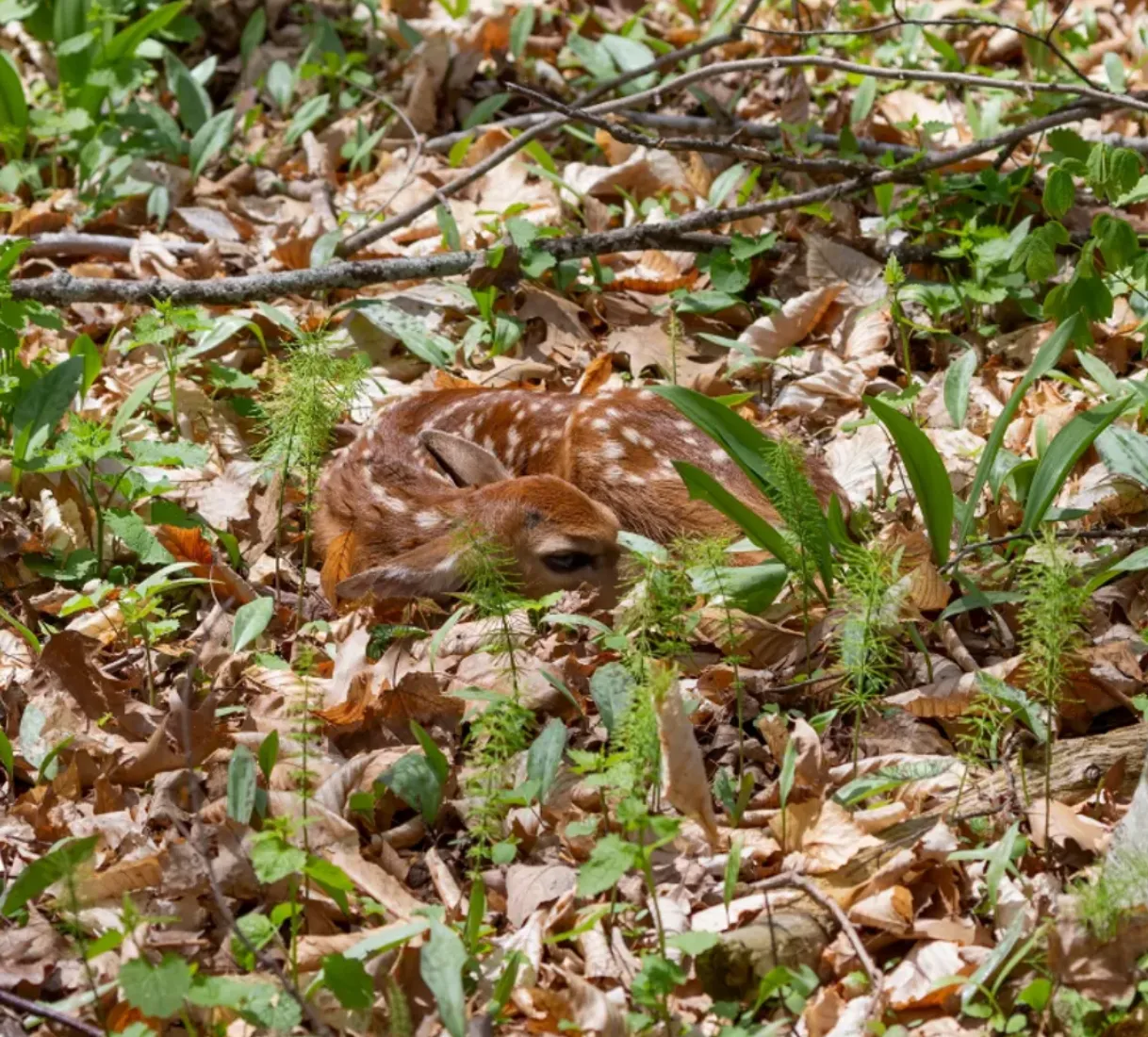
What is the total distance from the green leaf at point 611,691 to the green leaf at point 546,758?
125 mm

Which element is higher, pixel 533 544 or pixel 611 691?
pixel 611 691

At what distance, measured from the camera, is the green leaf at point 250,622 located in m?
4.30

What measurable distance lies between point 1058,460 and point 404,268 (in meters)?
3.06

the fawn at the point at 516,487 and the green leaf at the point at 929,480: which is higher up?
the green leaf at the point at 929,480

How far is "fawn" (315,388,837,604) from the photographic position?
483 centimetres

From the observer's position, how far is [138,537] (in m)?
4.73

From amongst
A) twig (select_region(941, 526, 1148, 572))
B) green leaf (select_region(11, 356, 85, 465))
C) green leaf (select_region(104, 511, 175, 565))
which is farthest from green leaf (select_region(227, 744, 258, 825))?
twig (select_region(941, 526, 1148, 572))

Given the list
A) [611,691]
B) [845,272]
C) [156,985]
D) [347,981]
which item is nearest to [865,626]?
[611,691]

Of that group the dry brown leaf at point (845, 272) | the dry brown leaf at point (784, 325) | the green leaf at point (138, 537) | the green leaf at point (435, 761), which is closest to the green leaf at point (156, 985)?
the green leaf at point (435, 761)

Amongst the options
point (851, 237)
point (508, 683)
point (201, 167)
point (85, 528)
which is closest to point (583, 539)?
point (508, 683)

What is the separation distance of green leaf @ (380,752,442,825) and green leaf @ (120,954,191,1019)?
3.29ft

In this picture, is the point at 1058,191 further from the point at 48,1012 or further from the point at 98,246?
the point at 98,246

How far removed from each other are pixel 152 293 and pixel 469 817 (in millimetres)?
3184

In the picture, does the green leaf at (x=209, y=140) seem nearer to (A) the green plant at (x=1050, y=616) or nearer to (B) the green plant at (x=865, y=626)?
(B) the green plant at (x=865, y=626)
